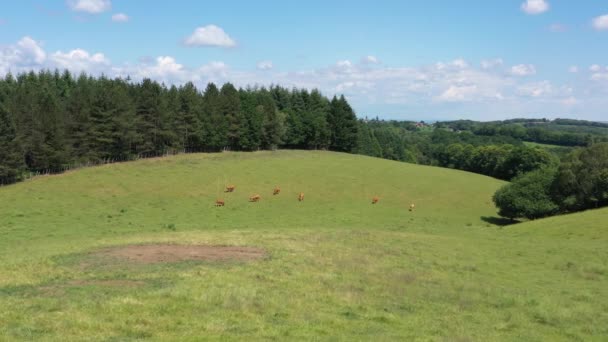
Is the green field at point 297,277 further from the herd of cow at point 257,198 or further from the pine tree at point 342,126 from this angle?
the pine tree at point 342,126

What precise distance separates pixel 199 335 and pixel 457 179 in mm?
76667

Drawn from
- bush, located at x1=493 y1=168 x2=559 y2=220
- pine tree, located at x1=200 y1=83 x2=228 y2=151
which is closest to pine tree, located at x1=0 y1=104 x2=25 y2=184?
pine tree, located at x1=200 y1=83 x2=228 y2=151

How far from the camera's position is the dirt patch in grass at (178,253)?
23.1m

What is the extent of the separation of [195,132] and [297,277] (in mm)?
71602

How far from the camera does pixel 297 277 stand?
66.7 feet

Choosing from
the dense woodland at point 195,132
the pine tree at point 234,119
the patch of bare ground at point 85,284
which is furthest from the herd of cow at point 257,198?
the patch of bare ground at point 85,284

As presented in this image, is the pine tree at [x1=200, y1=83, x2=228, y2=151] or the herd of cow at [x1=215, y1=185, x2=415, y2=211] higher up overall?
the pine tree at [x1=200, y1=83, x2=228, y2=151]

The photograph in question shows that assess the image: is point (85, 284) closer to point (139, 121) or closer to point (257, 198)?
point (257, 198)

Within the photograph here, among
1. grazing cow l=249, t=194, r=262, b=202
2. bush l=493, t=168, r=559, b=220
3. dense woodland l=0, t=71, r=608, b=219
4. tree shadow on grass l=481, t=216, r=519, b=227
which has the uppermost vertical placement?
dense woodland l=0, t=71, r=608, b=219

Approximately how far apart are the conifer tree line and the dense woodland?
16 centimetres

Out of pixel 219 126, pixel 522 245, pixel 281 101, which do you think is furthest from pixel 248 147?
pixel 522 245

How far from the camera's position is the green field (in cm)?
1320

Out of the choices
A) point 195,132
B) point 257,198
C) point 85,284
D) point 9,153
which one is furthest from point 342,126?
point 85,284

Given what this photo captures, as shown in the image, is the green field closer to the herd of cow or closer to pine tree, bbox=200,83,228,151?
the herd of cow
